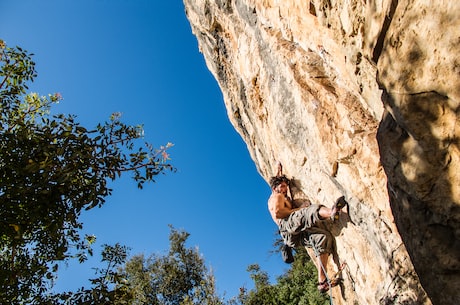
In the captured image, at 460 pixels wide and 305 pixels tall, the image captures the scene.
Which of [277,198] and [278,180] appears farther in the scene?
[278,180]

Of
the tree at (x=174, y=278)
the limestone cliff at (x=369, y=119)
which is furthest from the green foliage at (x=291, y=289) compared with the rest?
the limestone cliff at (x=369, y=119)

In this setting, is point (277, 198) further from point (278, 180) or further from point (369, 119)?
point (369, 119)

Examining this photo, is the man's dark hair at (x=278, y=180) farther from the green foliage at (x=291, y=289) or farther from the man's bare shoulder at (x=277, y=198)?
the green foliage at (x=291, y=289)

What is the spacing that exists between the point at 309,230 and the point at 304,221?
0.24m

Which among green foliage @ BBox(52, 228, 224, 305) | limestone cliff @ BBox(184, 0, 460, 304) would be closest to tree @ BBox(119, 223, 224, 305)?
green foliage @ BBox(52, 228, 224, 305)

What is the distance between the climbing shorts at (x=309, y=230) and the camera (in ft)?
22.0

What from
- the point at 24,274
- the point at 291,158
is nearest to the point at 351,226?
the point at 291,158

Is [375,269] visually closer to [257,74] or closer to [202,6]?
[257,74]

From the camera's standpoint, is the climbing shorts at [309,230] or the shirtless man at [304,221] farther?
the climbing shorts at [309,230]

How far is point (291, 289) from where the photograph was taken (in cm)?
1998

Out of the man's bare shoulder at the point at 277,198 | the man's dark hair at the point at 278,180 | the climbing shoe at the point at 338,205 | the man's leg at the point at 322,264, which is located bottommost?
the man's leg at the point at 322,264

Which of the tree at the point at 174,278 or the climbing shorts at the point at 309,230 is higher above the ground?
the tree at the point at 174,278

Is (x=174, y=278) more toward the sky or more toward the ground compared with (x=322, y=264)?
more toward the sky

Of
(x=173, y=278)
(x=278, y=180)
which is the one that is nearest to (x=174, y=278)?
(x=173, y=278)
